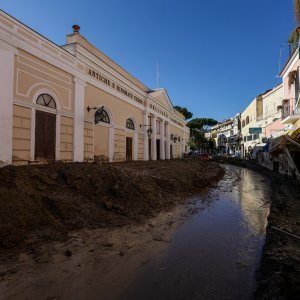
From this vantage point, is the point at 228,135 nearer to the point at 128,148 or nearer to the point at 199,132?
the point at 199,132

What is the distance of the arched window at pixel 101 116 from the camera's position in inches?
655

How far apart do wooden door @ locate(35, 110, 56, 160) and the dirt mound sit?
2733 millimetres

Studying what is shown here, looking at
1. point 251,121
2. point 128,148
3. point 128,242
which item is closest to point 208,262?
point 128,242

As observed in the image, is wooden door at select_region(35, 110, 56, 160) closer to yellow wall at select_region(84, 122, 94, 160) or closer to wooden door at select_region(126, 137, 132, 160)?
yellow wall at select_region(84, 122, 94, 160)

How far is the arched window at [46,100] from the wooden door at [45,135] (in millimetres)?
460

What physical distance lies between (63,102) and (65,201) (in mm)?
7577

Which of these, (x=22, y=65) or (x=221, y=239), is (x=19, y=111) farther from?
(x=221, y=239)

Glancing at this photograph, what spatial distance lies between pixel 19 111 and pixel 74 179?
4.21 meters

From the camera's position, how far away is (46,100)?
1273 centimetres

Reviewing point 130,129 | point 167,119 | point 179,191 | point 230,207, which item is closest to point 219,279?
point 230,207

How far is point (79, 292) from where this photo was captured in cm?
383

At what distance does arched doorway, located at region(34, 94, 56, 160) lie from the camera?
12.1 m

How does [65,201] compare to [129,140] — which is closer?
[65,201]

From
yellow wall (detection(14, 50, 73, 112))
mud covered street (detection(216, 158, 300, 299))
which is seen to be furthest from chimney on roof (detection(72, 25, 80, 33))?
mud covered street (detection(216, 158, 300, 299))
